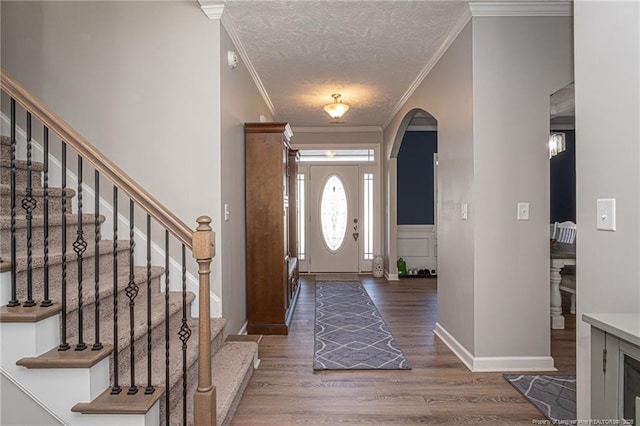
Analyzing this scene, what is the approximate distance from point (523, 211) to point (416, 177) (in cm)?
463

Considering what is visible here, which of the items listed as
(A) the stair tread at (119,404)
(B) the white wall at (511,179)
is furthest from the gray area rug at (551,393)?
(A) the stair tread at (119,404)

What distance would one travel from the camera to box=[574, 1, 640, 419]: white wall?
1479mm

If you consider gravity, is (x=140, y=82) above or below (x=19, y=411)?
above

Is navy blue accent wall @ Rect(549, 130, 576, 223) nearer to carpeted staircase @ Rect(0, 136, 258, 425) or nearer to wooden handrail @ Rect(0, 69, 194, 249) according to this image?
carpeted staircase @ Rect(0, 136, 258, 425)

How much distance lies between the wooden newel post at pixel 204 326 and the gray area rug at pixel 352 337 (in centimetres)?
126

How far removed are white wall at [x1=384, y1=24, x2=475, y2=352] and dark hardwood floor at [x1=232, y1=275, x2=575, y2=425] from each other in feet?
1.13

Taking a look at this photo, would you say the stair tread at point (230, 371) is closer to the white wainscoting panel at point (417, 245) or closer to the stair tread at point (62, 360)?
the stair tread at point (62, 360)

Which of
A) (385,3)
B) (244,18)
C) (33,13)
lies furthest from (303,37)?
(33,13)

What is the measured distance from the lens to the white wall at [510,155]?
117 inches

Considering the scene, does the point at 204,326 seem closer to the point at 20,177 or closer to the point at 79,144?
the point at 79,144

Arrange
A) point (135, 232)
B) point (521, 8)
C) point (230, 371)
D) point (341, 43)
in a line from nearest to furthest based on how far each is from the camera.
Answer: point (230, 371), point (521, 8), point (135, 232), point (341, 43)

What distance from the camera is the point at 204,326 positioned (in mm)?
1925

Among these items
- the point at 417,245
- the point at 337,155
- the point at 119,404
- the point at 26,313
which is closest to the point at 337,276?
the point at 417,245

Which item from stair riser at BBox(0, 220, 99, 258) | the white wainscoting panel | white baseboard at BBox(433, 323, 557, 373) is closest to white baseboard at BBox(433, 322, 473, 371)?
white baseboard at BBox(433, 323, 557, 373)
